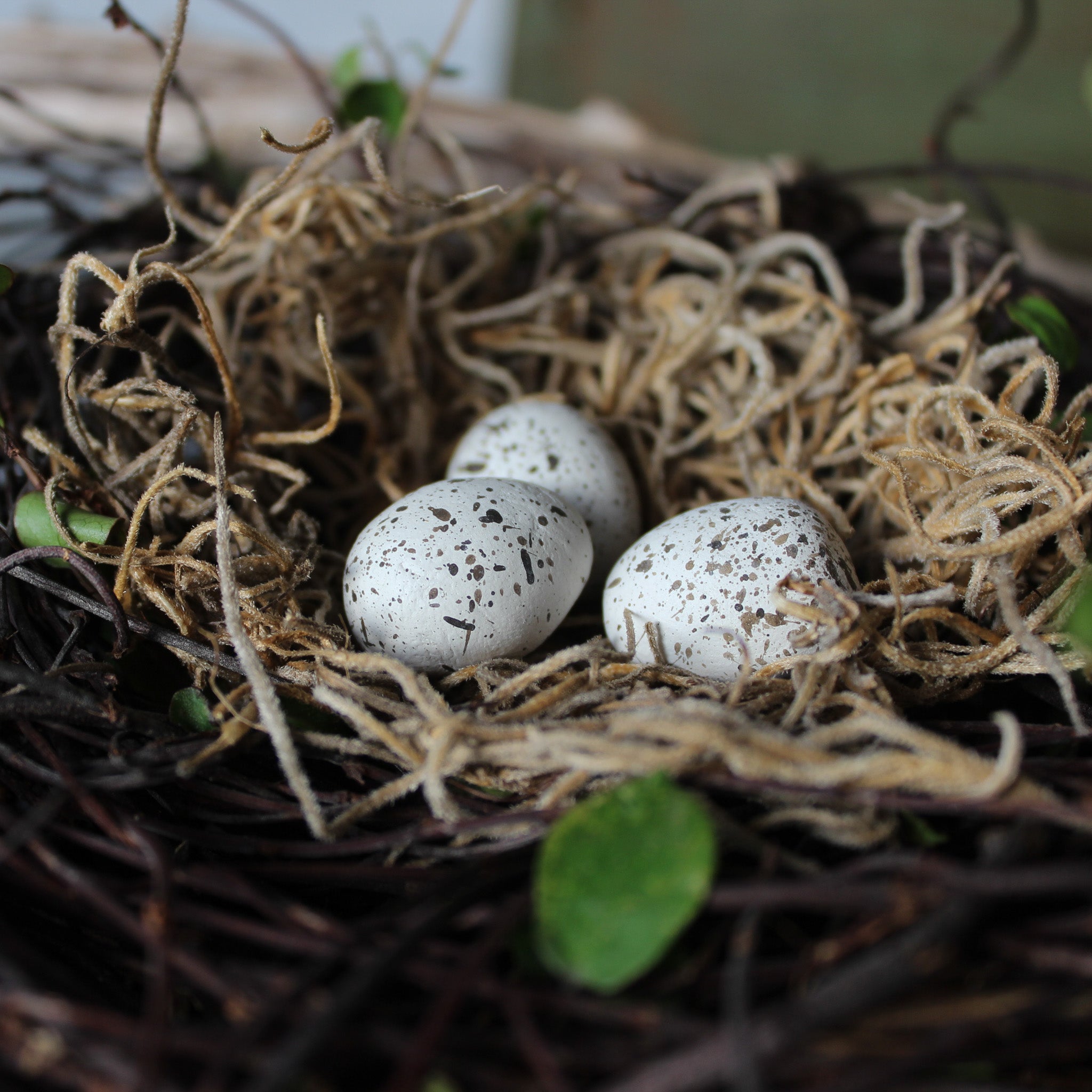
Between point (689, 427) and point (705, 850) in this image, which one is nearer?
point (705, 850)

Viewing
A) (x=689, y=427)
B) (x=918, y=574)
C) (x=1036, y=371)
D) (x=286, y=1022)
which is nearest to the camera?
(x=286, y=1022)

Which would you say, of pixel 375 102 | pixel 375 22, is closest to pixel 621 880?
pixel 375 102

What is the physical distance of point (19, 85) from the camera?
124cm

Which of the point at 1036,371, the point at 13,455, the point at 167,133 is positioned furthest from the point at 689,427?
the point at 167,133

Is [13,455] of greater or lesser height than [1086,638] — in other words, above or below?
below

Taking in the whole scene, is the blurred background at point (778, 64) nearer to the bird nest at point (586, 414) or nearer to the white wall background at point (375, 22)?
the white wall background at point (375, 22)

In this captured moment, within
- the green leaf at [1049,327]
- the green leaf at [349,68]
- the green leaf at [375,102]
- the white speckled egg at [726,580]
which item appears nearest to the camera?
the white speckled egg at [726,580]

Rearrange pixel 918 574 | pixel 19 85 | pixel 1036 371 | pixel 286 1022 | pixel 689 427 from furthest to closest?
1. pixel 19 85
2. pixel 689 427
3. pixel 1036 371
4. pixel 918 574
5. pixel 286 1022

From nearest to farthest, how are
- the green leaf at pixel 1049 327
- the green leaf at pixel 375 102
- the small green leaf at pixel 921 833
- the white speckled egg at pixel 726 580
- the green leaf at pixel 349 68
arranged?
the small green leaf at pixel 921 833 < the white speckled egg at pixel 726 580 < the green leaf at pixel 1049 327 < the green leaf at pixel 375 102 < the green leaf at pixel 349 68

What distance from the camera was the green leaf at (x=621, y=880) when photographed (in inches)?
15.2

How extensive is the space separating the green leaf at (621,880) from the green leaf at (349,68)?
1.03m

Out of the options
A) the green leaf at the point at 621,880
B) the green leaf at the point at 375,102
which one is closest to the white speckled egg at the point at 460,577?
the green leaf at the point at 621,880

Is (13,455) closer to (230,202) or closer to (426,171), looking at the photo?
(230,202)

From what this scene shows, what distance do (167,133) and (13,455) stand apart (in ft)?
2.94
